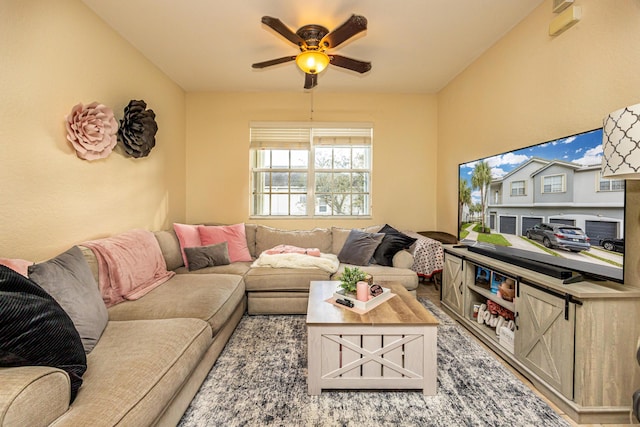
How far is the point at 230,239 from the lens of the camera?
350 centimetres

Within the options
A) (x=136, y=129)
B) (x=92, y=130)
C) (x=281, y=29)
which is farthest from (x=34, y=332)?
(x=136, y=129)

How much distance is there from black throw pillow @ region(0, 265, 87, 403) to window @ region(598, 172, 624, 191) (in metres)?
2.63

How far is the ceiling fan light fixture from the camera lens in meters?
2.31

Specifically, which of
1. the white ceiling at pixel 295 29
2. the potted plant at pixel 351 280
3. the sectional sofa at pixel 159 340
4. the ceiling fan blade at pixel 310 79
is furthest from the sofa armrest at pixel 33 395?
the ceiling fan blade at pixel 310 79

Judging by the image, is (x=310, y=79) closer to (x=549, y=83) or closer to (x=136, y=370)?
(x=549, y=83)

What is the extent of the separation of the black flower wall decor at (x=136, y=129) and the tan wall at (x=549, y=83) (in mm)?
3447

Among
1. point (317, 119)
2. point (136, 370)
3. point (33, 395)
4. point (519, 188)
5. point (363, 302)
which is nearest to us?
point (33, 395)

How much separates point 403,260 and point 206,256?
84.5 inches

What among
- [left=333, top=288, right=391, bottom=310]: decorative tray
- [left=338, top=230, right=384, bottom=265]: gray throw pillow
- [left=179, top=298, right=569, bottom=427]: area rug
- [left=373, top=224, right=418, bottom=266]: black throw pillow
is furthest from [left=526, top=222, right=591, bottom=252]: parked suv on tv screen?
[left=338, top=230, right=384, bottom=265]: gray throw pillow

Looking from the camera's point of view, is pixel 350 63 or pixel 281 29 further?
pixel 350 63

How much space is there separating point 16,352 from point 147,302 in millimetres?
1126

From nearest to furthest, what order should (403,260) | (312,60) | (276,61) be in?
(312,60) → (276,61) → (403,260)

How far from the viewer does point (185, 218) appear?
164 inches

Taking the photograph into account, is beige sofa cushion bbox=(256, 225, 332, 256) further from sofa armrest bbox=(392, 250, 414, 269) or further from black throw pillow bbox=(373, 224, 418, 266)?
sofa armrest bbox=(392, 250, 414, 269)
